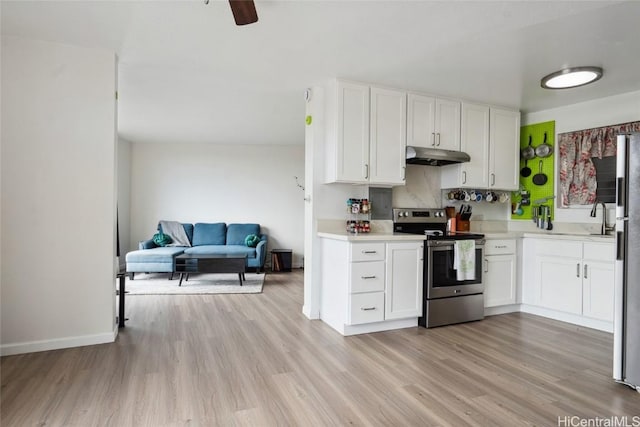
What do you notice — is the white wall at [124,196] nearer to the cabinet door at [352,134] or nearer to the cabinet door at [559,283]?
the cabinet door at [352,134]

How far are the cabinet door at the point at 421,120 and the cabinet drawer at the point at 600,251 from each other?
5.78 ft

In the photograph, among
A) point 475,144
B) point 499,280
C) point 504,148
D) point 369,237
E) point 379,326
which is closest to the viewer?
point 369,237

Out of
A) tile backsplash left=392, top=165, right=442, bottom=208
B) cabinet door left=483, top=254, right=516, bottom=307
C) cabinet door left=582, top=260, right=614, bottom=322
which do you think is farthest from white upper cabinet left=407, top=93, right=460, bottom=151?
cabinet door left=582, top=260, right=614, bottom=322

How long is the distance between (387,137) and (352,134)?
1.29 ft

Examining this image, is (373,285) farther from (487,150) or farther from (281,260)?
(281,260)

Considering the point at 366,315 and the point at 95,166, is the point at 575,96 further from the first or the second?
the point at 95,166

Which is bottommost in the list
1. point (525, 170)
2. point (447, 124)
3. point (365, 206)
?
point (365, 206)

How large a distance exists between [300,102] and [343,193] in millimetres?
1339

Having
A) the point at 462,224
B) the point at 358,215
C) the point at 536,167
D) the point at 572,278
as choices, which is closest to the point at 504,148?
the point at 536,167

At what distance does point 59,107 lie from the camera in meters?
2.71

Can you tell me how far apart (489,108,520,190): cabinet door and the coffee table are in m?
3.48

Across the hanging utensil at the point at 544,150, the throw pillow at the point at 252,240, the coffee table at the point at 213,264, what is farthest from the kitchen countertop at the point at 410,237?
the throw pillow at the point at 252,240

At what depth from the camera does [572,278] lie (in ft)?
11.2

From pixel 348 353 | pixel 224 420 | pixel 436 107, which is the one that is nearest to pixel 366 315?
pixel 348 353
